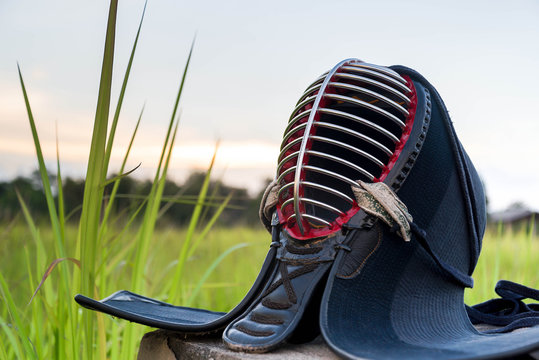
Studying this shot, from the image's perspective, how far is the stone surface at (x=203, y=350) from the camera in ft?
3.28

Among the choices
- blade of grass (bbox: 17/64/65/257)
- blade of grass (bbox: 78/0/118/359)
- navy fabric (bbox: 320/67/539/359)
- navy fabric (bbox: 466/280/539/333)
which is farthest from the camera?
navy fabric (bbox: 466/280/539/333)

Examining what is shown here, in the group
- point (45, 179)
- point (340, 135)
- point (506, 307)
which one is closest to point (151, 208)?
point (45, 179)

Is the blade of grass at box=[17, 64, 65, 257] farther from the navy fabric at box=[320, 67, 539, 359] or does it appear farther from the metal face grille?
the navy fabric at box=[320, 67, 539, 359]

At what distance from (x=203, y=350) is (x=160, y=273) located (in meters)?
1.78

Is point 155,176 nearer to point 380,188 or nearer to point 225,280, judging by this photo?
point 380,188

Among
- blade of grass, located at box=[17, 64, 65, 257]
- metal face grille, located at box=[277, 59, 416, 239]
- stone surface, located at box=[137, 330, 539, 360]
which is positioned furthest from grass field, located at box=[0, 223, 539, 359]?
metal face grille, located at box=[277, 59, 416, 239]

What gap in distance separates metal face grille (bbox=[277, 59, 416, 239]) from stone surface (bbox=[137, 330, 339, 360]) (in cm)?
24

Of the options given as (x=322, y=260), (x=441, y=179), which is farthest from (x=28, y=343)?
(x=441, y=179)

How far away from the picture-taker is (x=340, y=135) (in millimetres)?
1229

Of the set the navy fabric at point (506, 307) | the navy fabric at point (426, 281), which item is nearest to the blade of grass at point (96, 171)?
the navy fabric at point (426, 281)

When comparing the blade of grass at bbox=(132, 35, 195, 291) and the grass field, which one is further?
the grass field

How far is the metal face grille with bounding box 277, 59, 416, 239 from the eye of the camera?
114cm

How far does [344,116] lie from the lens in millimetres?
1153

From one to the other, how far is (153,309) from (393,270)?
0.60 metres
